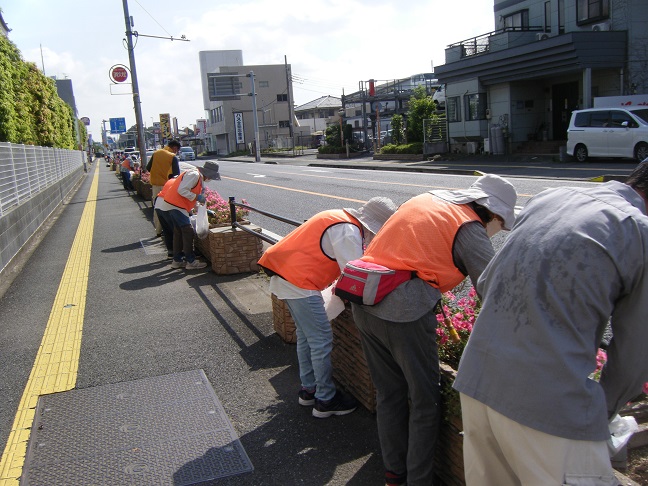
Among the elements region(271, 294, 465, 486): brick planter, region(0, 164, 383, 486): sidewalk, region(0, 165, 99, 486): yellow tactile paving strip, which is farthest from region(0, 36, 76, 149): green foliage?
region(271, 294, 465, 486): brick planter

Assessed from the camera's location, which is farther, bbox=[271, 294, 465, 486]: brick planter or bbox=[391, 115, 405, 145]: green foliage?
bbox=[391, 115, 405, 145]: green foliage

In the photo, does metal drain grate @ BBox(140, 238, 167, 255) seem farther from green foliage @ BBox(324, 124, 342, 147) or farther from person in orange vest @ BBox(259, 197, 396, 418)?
green foliage @ BBox(324, 124, 342, 147)

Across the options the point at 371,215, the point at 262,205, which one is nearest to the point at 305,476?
the point at 371,215

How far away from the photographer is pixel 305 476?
3244 mm

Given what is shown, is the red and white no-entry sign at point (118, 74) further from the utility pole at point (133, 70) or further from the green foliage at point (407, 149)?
the green foliage at point (407, 149)

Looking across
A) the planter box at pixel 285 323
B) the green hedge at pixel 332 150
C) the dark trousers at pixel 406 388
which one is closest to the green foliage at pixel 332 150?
the green hedge at pixel 332 150

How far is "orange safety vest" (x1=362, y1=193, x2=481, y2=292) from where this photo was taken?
257 centimetres

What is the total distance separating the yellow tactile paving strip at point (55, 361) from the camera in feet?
11.8

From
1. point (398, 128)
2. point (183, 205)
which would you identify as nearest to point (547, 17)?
point (398, 128)

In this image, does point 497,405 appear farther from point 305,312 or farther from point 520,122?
point 520,122

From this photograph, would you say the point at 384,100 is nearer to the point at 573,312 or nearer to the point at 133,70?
the point at 133,70

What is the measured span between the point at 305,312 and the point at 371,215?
85 centimetres

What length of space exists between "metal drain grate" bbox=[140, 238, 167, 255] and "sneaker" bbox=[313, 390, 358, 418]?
21.7 ft

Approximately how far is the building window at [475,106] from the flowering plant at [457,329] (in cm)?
2771
